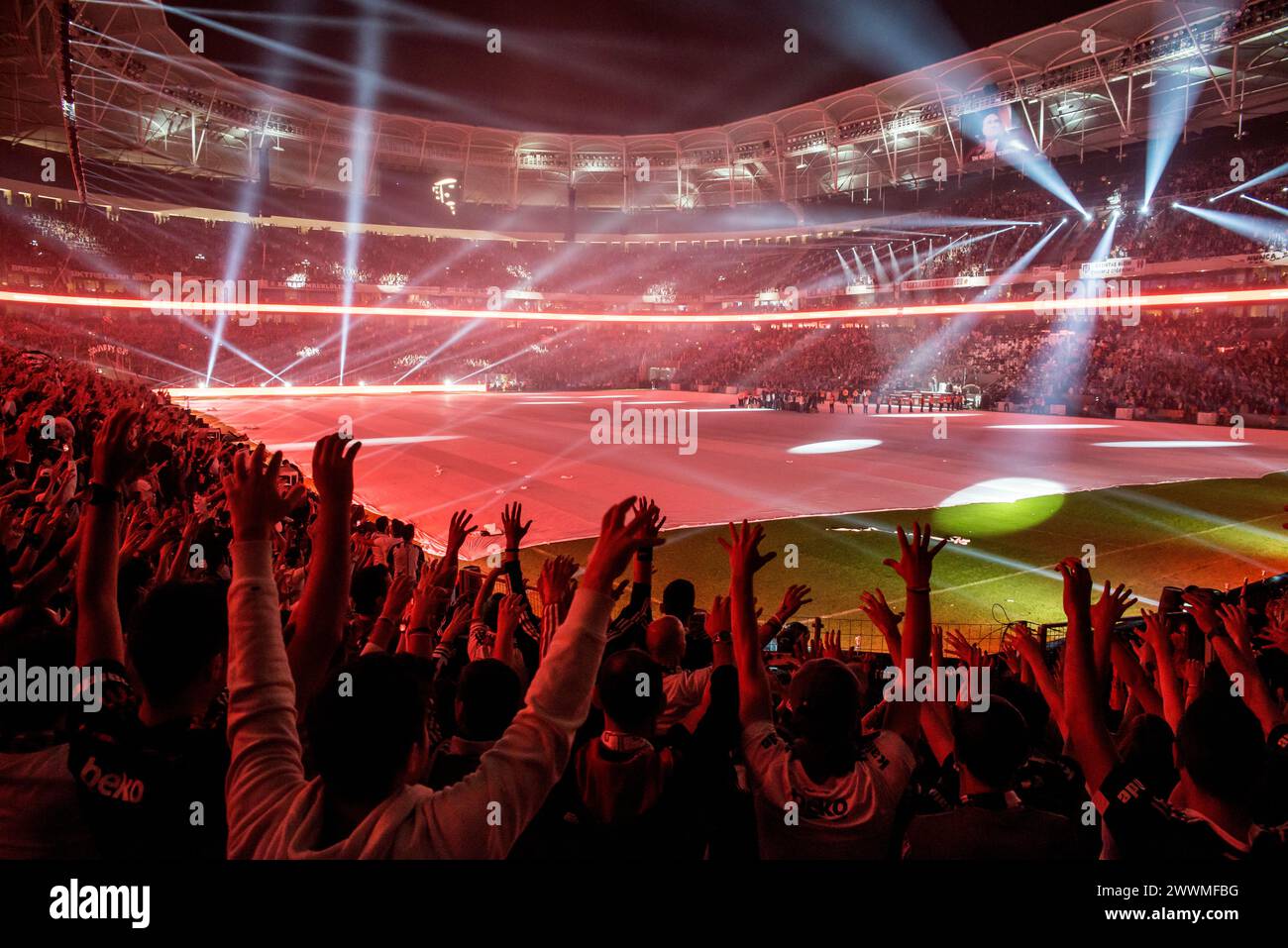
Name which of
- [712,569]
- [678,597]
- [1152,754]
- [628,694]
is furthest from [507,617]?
[712,569]

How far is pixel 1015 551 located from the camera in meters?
11.3

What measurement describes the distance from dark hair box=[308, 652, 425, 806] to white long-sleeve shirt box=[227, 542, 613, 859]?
52 mm

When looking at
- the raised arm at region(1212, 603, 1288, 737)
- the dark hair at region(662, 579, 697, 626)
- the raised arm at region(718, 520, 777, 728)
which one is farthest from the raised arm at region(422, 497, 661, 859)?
the dark hair at region(662, 579, 697, 626)

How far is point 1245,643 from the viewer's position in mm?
3061

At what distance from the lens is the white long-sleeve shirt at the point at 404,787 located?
1.40 meters

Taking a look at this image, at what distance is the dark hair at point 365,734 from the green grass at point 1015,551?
749cm

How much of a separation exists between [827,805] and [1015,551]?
1046 cm

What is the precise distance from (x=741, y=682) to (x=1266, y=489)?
18592mm

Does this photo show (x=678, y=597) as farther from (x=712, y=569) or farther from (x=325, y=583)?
(x=712, y=569)

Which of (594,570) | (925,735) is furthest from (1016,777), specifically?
(594,570)

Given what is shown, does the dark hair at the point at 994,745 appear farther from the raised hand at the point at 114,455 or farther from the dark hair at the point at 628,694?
the raised hand at the point at 114,455

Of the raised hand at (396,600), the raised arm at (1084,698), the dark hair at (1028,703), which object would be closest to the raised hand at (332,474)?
the raised hand at (396,600)

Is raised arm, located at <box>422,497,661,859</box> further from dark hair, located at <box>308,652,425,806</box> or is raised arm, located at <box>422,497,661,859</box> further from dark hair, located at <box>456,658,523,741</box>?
dark hair, located at <box>456,658,523,741</box>

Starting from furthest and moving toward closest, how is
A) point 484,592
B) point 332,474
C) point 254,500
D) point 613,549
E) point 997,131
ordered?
point 997,131 < point 484,592 < point 332,474 < point 254,500 < point 613,549
